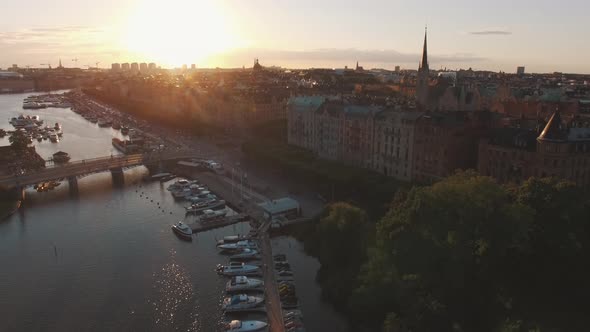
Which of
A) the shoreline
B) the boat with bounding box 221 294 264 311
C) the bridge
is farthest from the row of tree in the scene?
the bridge

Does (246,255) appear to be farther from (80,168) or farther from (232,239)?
(80,168)

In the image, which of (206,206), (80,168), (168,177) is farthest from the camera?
(168,177)

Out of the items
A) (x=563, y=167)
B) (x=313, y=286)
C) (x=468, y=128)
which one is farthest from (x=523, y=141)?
(x=313, y=286)

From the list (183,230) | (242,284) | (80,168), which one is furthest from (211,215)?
(80,168)

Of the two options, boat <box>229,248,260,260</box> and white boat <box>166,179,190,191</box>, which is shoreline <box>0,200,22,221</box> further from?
boat <box>229,248,260,260</box>

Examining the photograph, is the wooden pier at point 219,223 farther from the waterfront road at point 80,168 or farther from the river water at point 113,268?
the waterfront road at point 80,168
